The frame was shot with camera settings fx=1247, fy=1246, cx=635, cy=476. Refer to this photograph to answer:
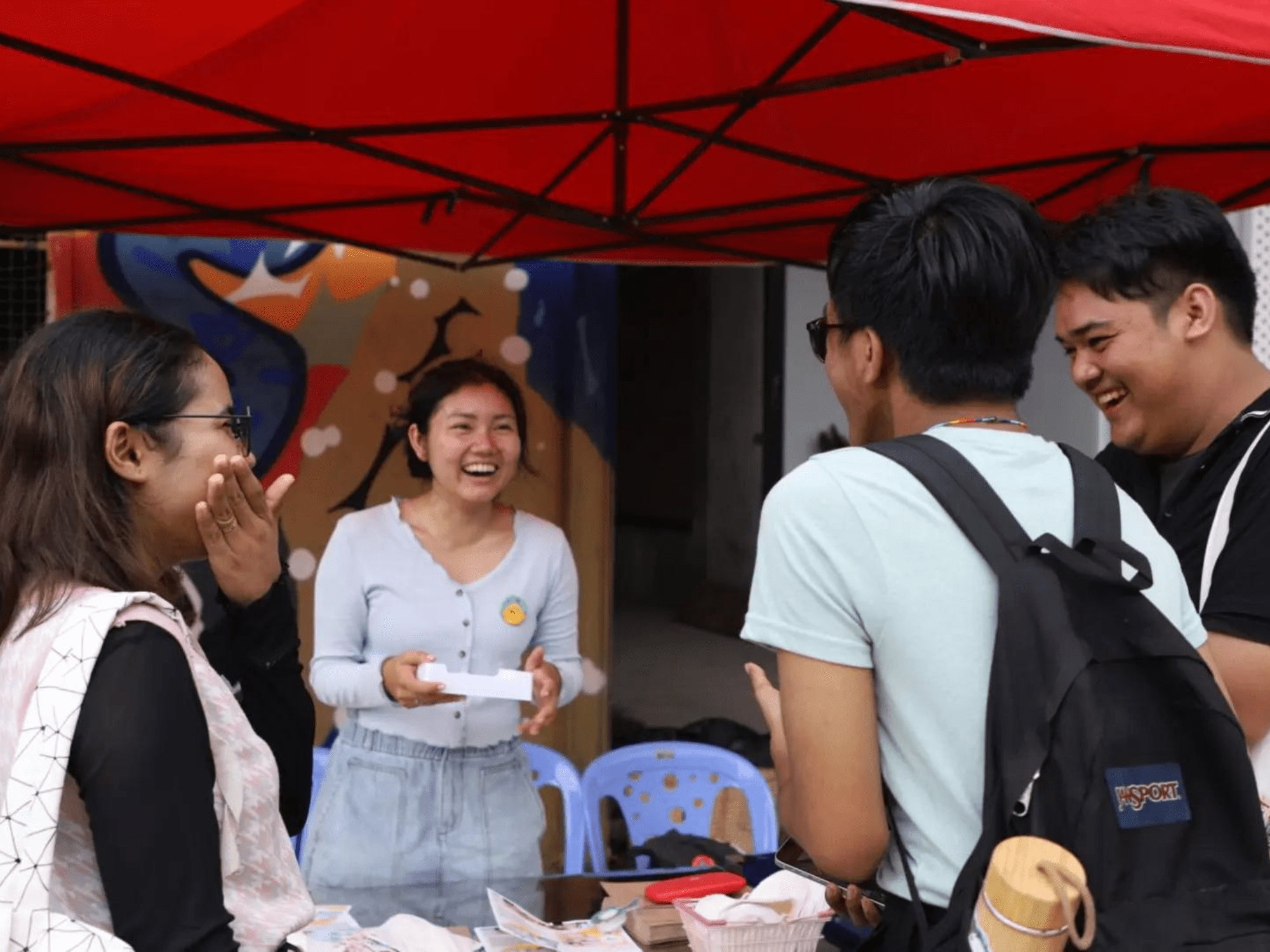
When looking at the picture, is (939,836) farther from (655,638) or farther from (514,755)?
(655,638)

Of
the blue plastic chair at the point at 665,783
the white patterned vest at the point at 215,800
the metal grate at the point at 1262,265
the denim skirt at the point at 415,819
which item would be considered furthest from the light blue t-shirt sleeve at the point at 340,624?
the metal grate at the point at 1262,265

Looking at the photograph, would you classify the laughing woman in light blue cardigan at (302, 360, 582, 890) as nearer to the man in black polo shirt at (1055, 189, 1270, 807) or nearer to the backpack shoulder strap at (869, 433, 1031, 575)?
the man in black polo shirt at (1055, 189, 1270, 807)

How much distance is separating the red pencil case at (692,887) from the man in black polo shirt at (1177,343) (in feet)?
3.33

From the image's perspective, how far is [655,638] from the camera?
828 cm

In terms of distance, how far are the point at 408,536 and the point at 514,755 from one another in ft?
2.22

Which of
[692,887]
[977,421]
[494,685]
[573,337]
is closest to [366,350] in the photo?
[573,337]

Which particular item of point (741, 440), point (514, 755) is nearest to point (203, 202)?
point (514, 755)

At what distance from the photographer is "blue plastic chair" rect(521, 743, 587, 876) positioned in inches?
132

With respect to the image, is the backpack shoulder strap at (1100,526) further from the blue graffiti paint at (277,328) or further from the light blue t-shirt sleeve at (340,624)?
the blue graffiti paint at (277,328)

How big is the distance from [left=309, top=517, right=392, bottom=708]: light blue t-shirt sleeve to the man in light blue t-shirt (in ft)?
6.67

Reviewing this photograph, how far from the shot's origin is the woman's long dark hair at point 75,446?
1461mm

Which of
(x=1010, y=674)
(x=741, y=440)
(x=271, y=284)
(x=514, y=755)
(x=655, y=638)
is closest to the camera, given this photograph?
(x=1010, y=674)

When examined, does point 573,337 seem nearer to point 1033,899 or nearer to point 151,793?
point 151,793

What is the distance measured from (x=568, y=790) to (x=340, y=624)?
2.65 feet
